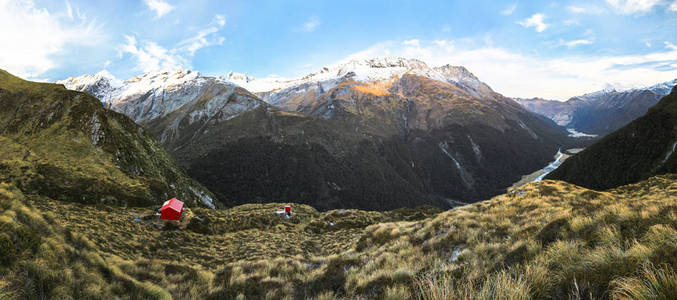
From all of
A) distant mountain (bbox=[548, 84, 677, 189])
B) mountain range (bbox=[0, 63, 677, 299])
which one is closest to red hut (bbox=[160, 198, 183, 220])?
mountain range (bbox=[0, 63, 677, 299])

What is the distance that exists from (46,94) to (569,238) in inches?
3514

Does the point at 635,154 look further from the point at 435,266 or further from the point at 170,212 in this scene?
the point at 170,212

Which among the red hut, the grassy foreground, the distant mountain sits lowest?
the distant mountain

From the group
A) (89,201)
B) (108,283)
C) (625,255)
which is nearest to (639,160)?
(625,255)

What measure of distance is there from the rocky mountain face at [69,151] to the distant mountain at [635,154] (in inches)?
6139

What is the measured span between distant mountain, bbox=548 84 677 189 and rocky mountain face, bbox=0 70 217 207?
155924 mm

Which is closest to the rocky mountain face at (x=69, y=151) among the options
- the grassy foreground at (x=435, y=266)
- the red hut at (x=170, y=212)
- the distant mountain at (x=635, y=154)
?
the red hut at (x=170, y=212)

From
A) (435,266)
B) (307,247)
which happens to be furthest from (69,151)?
(435,266)

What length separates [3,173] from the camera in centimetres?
3231

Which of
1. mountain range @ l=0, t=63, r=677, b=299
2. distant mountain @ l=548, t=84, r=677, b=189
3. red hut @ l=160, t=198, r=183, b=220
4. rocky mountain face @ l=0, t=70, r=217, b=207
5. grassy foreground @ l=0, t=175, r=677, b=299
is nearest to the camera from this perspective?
grassy foreground @ l=0, t=175, r=677, b=299

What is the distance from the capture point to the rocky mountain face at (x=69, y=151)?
1313 inches

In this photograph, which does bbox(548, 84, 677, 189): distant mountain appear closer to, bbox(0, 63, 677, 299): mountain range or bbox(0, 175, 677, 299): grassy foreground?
bbox(0, 63, 677, 299): mountain range

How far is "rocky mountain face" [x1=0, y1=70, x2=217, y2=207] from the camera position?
33.3m

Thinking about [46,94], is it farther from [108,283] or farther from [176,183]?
[108,283]
